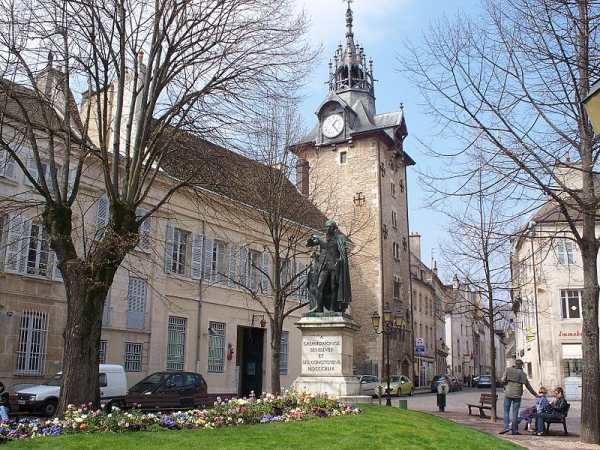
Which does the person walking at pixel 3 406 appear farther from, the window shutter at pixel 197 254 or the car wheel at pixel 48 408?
the window shutter at pixel 197 254

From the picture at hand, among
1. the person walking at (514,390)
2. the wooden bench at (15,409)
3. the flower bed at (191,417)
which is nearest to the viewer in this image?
the flower bed at (191,417)

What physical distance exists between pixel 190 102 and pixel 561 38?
7.70m

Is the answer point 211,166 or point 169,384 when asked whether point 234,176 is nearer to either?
point 211,166

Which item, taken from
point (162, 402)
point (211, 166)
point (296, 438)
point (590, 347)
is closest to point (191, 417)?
point (296, 438)

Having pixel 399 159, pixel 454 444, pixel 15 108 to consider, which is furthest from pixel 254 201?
pixel 399 159

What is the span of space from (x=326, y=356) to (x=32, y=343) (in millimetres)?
11478

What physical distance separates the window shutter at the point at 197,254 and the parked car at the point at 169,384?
18.1ft

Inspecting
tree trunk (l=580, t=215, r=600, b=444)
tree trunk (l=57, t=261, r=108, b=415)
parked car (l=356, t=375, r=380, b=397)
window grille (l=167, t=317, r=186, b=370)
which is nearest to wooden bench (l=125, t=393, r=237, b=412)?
window grille (l=167, t=317, r=186, b=370)

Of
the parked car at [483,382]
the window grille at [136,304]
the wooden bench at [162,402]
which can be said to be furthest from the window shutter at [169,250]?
the parked car at [483,382]

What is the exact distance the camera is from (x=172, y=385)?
21.1 meters

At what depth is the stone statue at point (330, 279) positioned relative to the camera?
13.5 m

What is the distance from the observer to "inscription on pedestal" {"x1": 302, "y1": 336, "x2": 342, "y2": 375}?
42.4 ft

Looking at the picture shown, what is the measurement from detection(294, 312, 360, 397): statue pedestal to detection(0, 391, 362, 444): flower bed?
1161 mm

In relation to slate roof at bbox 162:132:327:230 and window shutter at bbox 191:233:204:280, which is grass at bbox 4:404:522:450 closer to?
slate roof at bbox 162:132:327:230
